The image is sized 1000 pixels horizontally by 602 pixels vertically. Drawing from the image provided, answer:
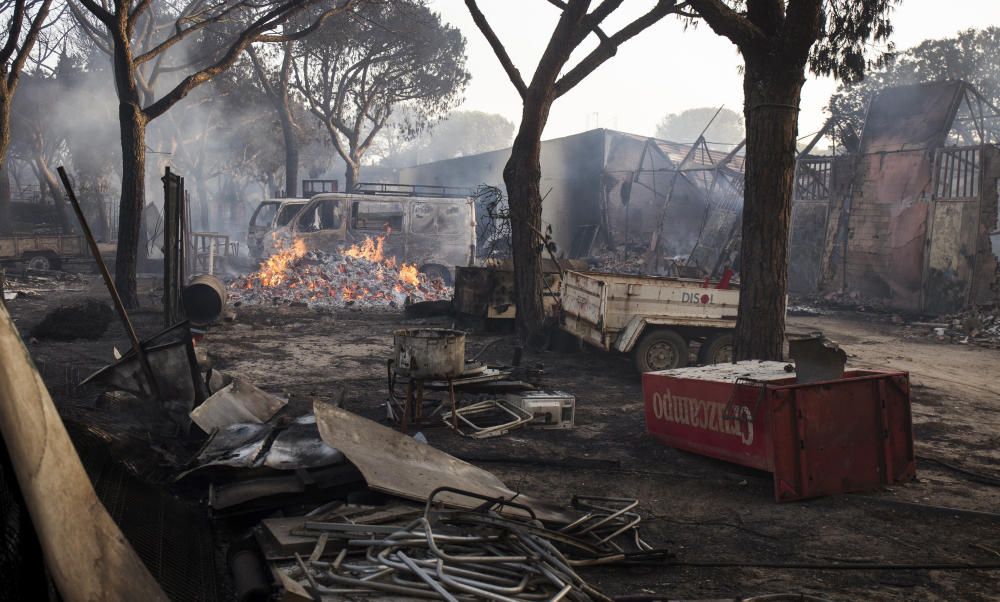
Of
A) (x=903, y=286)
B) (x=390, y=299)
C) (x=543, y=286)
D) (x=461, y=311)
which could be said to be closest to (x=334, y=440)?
(x=543, y=286)

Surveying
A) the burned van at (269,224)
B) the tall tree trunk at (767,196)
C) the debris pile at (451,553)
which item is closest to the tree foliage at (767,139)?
the tall tree trunk at (767,196)

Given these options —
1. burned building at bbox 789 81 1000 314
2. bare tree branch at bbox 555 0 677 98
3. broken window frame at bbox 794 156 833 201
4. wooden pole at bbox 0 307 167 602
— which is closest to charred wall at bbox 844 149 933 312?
Result: burned building at bbox 789 81 1000 314

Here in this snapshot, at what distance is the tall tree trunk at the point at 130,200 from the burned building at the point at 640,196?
14.8m

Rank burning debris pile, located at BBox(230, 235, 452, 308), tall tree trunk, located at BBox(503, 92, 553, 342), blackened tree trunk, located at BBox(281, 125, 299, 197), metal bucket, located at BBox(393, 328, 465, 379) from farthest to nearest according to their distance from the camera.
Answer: blackened tree trunk, located at BBox(281, 125, 299, 197)
burning debris pile, located at BBox(230, 235, 452, 308)
tall tree trunk, located at BBox(503, 92, 553, 342)
metal bucket, located at BBox(393, 328, 465, 379)

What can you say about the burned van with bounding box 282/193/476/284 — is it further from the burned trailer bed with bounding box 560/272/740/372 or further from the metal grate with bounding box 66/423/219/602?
the metal grate with bounding box 66/423/219/602

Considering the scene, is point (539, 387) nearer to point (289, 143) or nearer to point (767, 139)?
point (767, 139)

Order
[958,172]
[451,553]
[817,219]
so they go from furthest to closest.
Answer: [817,219], [958,172], [451,553]

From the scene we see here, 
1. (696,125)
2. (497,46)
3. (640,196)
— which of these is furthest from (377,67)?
(696,125)

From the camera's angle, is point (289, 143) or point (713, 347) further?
point (289, 143)

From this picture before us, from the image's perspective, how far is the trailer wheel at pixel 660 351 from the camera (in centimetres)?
936

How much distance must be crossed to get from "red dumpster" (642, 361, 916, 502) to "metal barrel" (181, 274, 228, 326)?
367 inches

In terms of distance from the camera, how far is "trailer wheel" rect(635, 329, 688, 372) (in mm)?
9359

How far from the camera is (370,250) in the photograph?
17.7 metres

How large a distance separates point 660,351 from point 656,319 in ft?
1.63
